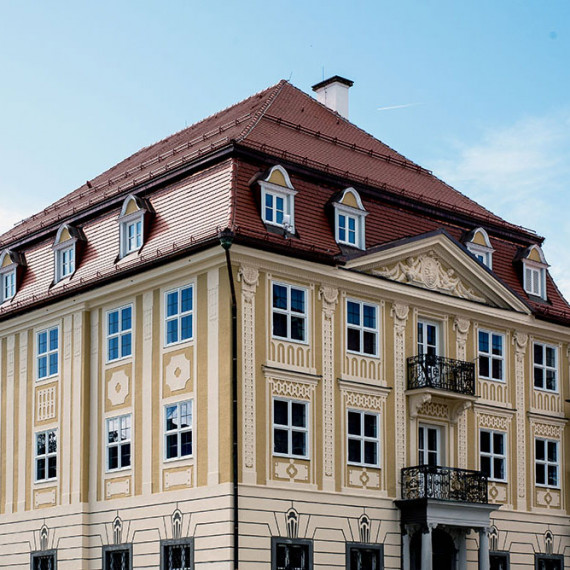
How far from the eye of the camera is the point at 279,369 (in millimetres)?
33906

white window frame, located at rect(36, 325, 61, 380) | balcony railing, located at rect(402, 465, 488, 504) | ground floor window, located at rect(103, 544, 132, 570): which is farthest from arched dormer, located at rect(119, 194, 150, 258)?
balcony railing, located at rect(402, 465, 488, 504)

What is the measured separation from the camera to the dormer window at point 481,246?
40750 mm

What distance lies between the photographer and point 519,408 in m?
40.4

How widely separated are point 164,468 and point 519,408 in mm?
12459

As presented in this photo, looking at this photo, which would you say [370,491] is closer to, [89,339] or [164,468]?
[164,468]

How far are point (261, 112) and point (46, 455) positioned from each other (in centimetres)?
1266

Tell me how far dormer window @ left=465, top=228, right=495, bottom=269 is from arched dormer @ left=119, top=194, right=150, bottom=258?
10738 millimetres

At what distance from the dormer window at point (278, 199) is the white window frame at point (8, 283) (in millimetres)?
11437

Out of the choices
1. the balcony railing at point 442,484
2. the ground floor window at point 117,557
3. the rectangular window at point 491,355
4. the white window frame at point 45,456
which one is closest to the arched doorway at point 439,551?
the balcony railing at point 442,484

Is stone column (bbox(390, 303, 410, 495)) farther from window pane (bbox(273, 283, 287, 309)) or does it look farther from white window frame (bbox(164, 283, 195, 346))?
white window frame (bbox(164, 283, 195, 346))

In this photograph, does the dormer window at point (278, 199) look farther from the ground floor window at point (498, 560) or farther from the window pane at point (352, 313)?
the ground floor window at point (498, 560)

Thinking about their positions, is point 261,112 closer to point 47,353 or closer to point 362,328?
point 362,328

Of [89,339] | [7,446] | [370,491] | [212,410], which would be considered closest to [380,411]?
[370,491]

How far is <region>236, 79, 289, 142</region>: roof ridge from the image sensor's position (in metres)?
37.0
